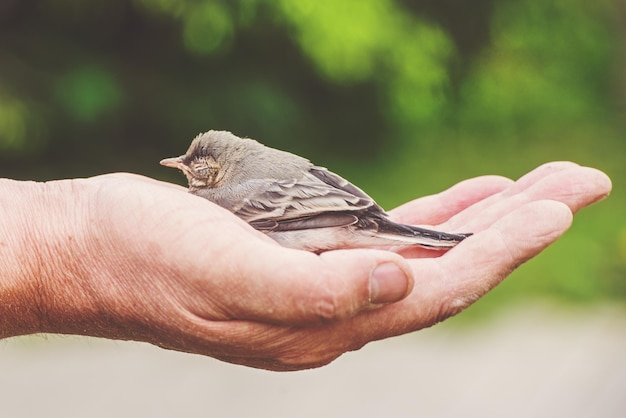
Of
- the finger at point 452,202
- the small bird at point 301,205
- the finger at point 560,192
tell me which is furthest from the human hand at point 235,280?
the finger at point 452,202

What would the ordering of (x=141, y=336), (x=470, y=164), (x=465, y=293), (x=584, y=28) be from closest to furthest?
(x=465, y=293) < (x=141, y=336) < (x=470, y=164) < (x=584, y=28)

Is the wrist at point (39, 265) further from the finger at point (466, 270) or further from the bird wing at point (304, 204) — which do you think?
the finger at point (466, 270)

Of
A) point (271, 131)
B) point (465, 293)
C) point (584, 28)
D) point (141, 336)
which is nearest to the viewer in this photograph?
point (465, 293)

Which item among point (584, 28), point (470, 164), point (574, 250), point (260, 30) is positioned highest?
point (584, 28)

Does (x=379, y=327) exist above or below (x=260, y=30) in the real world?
below

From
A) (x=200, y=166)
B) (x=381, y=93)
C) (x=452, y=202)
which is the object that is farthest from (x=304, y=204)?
(x=381, y=93)

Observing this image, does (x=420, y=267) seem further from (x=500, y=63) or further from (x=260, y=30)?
(x=500, y=63)

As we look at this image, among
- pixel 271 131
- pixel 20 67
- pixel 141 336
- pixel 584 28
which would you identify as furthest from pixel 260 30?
pixel 141 336
